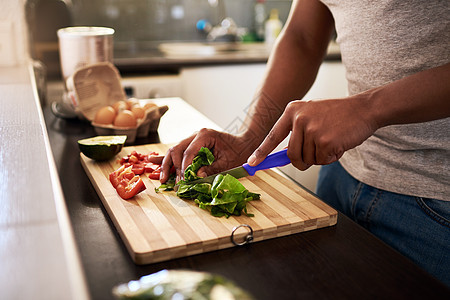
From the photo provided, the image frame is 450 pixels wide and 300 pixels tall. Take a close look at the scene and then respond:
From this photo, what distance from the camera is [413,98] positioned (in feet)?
2.95

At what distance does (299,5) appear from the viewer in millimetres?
1481

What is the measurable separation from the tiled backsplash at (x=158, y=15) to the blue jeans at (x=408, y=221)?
2.74 metres

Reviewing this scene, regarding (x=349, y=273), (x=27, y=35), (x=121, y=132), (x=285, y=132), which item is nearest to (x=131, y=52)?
(x=27, y=35)

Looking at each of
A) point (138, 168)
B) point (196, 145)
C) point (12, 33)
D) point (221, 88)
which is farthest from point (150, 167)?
point (221, 88)

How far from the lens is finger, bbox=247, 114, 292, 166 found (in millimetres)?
943

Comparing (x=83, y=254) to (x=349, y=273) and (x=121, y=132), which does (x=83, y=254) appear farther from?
(x=121, y=132)

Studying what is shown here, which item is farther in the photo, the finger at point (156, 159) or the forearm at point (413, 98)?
the finger at point (156, 159)

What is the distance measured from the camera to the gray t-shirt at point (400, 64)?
42.0 inches

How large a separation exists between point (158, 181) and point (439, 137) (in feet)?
2.27

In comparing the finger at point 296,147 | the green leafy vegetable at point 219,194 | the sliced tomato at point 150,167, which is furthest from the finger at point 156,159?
the finger at point 296,147

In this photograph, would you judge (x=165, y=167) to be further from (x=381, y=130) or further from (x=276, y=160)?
(x=381, y=130)

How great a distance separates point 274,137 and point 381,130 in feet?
1.30

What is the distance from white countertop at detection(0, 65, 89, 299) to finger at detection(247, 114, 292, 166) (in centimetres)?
42

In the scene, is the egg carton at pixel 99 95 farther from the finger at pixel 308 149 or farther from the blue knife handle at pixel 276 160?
the finger at pixel 308 149
